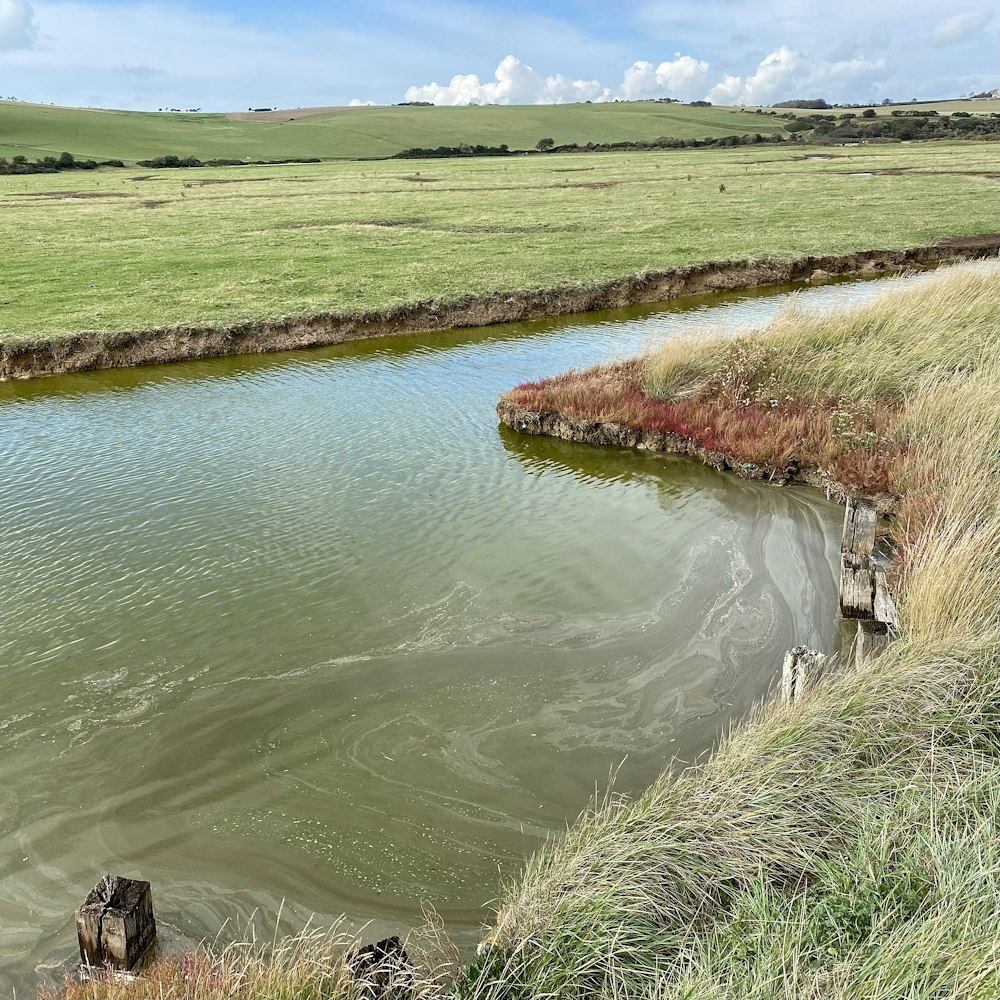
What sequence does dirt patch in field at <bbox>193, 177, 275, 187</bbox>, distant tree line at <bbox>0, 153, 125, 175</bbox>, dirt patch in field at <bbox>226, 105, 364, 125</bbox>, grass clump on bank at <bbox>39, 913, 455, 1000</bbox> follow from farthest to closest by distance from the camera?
dirt patch in field at <bbox>226, 105, 364, 125</bbox>
distant tree line at <bbox>0, 153, 125, 175</bbox>
dirt patch in field at <bbox>193, 177, 275, 187</bbox>
grass clump on bank at <bbox>39, 913, 455, 1000</bbox>

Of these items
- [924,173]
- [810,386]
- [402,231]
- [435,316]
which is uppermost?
[924,173]

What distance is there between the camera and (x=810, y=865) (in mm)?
4473

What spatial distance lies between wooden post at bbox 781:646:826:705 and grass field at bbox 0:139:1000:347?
59.1ft

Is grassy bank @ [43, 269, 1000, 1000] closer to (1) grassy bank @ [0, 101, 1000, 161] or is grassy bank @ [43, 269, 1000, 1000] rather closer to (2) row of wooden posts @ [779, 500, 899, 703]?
(2) row of wooden posts @ [779, 500, 899, 703]

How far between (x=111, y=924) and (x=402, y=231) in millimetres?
35526

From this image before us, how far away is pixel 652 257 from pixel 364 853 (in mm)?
26489

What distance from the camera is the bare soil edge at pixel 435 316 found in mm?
19453

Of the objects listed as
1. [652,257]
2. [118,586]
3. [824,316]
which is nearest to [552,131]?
A: [652,257]

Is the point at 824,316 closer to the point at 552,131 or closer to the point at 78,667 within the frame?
the point at 78,667

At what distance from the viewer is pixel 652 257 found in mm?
29031

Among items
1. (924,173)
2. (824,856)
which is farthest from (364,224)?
(924,173)

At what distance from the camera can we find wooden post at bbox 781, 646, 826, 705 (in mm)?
6266

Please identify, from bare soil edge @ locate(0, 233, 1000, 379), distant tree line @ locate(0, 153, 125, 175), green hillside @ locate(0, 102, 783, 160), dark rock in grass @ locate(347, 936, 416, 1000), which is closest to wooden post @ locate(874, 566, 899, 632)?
dark rock in grass @ locate(347, 936, 416, 1000)

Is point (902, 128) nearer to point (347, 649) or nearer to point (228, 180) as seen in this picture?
point (228, 180)
